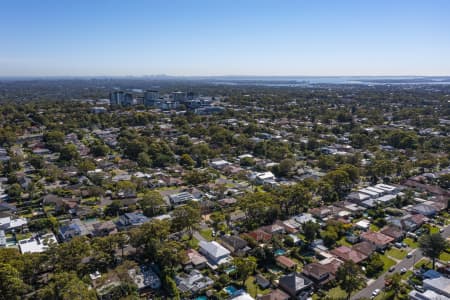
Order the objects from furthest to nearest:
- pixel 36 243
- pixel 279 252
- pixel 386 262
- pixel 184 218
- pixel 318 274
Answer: pixel 184 218 → pixel 36 243 → pixel 279 252 → pixel 386 262 → pixel 318 274

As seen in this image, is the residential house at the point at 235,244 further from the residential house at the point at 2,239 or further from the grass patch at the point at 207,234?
the residential house at the point at 2,239

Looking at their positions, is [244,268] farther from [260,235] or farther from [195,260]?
[260,235]

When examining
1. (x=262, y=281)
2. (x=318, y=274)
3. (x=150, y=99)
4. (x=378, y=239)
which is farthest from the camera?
(x=150, y=99)

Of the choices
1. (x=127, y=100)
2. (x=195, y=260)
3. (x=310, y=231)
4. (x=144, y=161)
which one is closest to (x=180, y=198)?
(x=195, y=260)

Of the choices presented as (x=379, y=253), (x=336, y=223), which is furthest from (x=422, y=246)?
(x=336, y=223)

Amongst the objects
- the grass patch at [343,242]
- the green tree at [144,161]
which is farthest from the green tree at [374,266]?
the green tree at [144,161]

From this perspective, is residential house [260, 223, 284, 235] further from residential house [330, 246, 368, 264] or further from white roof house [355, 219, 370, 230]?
white roof house [355, 219, 370, 230]

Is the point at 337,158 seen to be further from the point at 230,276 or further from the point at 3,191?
the point at 3,191
